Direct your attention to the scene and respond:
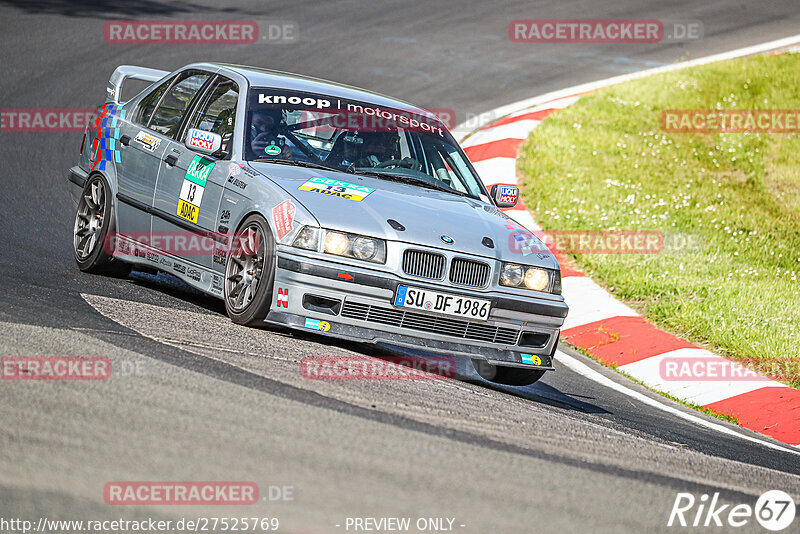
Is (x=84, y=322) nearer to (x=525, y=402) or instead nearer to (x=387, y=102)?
(x=525, y=402)

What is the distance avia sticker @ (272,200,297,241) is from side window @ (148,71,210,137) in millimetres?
1716

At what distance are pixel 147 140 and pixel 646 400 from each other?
3.87 metres

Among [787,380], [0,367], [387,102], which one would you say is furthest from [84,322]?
[787,380]

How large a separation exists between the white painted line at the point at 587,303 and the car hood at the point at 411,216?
2.12m

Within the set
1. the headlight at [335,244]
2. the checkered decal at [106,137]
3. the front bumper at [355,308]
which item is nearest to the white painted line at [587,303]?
the front bumper at [355,308]

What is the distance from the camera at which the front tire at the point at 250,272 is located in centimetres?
604

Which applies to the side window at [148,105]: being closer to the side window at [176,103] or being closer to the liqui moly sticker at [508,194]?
the side window at [176,103]

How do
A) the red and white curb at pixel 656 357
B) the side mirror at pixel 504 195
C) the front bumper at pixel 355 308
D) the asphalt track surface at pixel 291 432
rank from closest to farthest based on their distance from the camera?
the asphalt track surface at pixel 291 432 < the front bumper at pixel 355 308 < the red and white curb at pixel 656 357 < the side mirror at pixel 504 195

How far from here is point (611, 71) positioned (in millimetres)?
16844

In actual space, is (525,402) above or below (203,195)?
below

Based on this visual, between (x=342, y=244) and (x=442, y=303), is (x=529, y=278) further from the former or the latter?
(x=342, y=244)

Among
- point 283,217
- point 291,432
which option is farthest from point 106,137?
point 291,432

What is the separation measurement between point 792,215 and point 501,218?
A: 5.76 metres

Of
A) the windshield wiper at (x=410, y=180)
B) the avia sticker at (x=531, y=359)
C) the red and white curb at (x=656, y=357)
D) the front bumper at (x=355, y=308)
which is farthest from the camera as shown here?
the red and white curb at (x=656, y=357)
